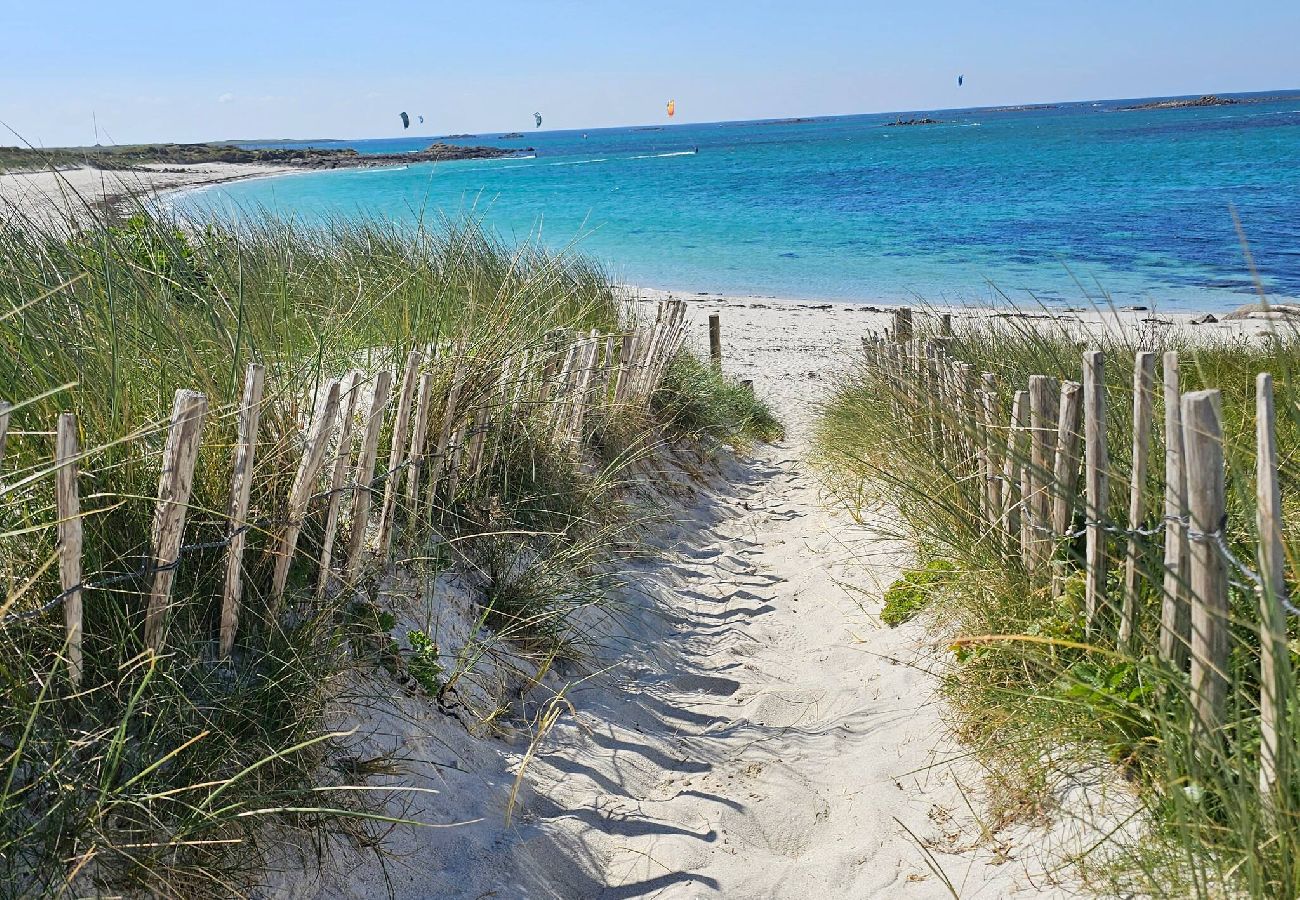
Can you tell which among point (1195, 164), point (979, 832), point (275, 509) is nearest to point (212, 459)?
point (275, 509)

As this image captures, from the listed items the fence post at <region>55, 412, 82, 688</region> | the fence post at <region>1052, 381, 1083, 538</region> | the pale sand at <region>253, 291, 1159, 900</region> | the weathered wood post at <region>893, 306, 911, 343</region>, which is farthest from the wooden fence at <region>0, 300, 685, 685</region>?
the weathered wood post at <region>893, 306, 911, 343</region>

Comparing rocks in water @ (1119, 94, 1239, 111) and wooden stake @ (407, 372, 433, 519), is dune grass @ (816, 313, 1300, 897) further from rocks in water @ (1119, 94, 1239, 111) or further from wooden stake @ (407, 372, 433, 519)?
rocks in water @ (1119, 94, 1239, 111)

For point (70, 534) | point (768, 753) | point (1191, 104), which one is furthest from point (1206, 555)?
point (1191, 104)

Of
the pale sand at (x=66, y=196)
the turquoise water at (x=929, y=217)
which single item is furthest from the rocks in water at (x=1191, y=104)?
the pale sand at (x=66, y=196)

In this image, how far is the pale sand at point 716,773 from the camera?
2660 millimetres

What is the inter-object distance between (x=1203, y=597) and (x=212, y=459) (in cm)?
255

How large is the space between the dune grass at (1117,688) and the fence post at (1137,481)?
0.15 ft

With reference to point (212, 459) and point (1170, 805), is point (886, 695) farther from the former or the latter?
point (212, 459)

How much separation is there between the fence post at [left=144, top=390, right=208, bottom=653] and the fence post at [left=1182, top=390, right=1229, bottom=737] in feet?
7.36

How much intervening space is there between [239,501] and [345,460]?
0.47 m

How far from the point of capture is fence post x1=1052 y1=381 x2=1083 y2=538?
10.1ft

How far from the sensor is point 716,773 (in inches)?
133

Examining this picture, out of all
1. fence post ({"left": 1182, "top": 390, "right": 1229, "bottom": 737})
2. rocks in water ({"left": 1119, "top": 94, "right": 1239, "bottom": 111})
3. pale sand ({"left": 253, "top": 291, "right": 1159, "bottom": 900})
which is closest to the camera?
fence post ({"left": 1182, "top": 390, "right": 1229, "bottom": 737})

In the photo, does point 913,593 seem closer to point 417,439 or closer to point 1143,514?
point 1143,514
